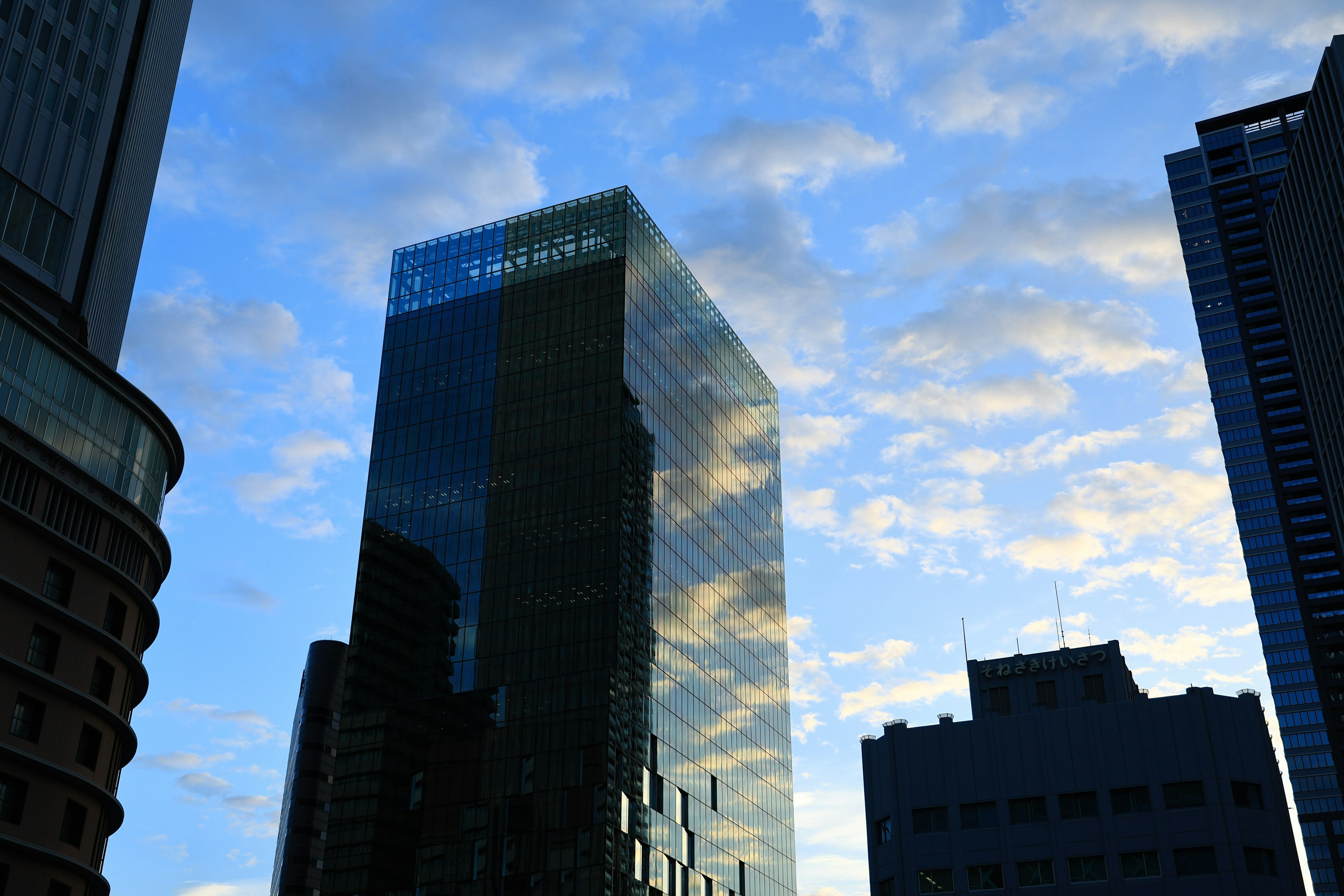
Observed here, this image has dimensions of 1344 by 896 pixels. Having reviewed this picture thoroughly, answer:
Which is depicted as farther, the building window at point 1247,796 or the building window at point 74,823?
the building window at point 1247,796

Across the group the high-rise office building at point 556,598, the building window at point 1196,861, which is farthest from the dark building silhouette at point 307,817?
the building window at point 1196,861

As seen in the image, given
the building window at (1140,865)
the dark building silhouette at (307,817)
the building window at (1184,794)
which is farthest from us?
the dark building silhouette at (307,817)

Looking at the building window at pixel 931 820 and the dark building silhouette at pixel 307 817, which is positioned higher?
the dark building silhouette at pixel 307 817

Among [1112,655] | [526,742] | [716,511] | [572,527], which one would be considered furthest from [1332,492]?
[526,742]

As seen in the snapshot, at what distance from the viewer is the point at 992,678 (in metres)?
108

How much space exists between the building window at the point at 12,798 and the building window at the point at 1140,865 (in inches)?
2697

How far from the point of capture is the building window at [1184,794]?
268 feet

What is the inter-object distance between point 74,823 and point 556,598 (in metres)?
61.9

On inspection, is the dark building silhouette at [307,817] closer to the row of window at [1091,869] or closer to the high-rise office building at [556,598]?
the high-rise office building at [556,598]

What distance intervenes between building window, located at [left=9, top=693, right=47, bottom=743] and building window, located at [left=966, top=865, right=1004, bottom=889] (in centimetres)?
6176

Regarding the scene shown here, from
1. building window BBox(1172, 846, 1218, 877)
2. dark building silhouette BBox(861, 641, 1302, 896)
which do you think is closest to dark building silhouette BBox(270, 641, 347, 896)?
dark building silhouette BBox(861, 641, 1302, 896)

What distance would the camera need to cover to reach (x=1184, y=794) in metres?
82.4

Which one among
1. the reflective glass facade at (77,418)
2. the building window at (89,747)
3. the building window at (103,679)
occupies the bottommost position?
the building window at (89,747)

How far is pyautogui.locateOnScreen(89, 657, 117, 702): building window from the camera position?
67312mm
